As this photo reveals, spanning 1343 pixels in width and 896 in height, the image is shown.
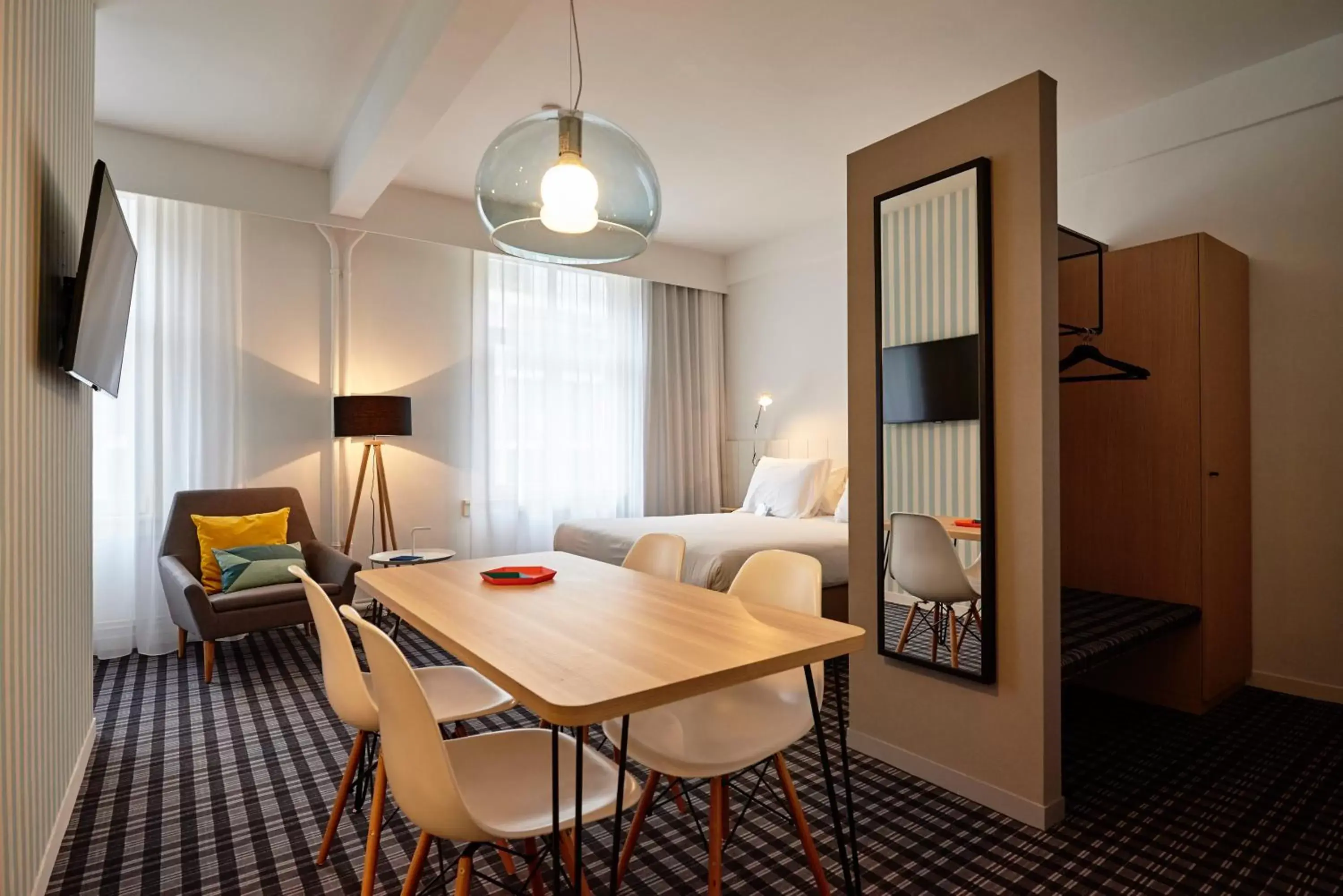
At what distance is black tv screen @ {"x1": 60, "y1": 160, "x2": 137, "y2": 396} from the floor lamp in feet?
5.60

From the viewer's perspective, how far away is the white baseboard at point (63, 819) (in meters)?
1.80

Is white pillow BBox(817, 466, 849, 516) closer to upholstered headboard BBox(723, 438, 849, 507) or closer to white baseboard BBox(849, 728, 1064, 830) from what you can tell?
upholstered headboard BBox(723, 438, 849, 507)

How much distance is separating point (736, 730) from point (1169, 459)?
2.59m

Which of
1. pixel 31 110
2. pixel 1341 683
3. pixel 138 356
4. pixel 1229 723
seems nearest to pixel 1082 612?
pixel 1229 723

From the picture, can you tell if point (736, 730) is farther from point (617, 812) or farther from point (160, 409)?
point (160, 409)

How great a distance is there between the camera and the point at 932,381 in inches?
98.2

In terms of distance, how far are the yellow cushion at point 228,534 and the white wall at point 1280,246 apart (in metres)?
5.06

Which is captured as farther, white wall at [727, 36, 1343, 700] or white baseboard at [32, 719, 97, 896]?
white wall at [727, 36, 1343, 700]

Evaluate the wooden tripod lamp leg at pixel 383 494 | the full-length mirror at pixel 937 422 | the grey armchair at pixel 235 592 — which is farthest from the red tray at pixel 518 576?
the wooden tripod lamp leg at pixel 383 494

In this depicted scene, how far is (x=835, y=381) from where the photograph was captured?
5746 mm

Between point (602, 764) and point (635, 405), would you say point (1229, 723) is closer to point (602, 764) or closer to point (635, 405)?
point (602, 764)

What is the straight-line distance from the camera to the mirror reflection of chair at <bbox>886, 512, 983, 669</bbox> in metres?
2.38

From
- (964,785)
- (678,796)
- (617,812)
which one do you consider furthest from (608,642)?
(964,785)

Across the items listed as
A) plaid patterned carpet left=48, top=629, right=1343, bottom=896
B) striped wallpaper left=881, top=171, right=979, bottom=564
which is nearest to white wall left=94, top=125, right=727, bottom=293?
striped wallpaper left=881, top=171, right=979, bottom=564
